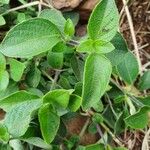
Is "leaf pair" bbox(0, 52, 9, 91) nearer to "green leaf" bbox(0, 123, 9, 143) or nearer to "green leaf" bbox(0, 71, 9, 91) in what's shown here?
"green leaf" bbox(0, 71, 9, 91)

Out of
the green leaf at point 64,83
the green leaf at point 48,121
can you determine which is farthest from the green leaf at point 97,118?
the green leaf at point 48,121

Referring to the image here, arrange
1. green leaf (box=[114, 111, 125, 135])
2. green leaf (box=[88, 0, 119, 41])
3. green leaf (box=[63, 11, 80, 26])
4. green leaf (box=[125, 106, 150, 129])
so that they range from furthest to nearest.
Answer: green leaf (box=[63, 11, 80, 26]), green leaf (box=[114, 111, 125, 135]), green leaf (box=[125, 106, 150, 129]), green leaf (box=[88, 0, 119, 41])

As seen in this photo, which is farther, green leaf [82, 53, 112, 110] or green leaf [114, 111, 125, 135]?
green leaf [114, 111, 125, 135]

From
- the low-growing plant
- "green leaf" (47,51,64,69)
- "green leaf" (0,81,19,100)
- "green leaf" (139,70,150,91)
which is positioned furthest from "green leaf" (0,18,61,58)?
"green leaf" (139,70,150,91)

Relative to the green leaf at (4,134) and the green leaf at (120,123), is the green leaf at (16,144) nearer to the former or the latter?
the green leaf at (4,134)

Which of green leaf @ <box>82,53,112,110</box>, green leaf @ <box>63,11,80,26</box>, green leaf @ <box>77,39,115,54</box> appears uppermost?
green leaf @ <box>77,39,115,54</box>

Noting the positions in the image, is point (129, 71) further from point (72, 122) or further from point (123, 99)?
point (72, 122)

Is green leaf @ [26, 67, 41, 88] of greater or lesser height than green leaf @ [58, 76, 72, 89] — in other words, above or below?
above
